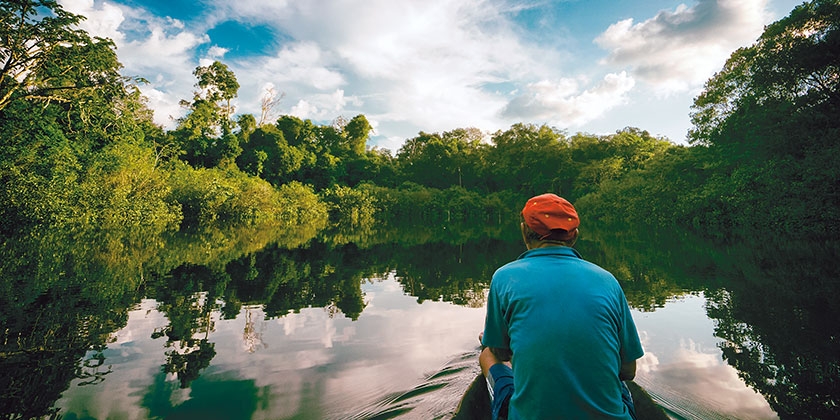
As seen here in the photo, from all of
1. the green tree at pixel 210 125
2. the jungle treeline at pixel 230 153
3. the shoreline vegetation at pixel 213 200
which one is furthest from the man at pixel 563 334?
the green tree at pixel 210 125

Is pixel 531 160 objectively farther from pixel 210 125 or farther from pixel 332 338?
pixel 332 338

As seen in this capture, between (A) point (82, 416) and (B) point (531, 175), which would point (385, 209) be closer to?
(B) point (531, 175)

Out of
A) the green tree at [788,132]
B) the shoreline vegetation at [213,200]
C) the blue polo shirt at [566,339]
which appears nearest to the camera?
the blue polo shirt at [566,339]

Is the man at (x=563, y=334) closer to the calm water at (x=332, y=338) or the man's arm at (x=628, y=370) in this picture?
the man's arm at (x=628, y=370)

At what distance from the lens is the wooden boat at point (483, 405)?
1719mm

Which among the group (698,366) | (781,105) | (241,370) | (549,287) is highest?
(781,105)

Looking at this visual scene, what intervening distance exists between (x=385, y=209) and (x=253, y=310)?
28.6 metres

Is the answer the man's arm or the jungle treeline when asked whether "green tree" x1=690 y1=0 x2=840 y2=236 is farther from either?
the man's arm

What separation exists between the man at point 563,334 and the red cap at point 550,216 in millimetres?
22

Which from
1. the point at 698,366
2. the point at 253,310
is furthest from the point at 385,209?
the point at 698,366

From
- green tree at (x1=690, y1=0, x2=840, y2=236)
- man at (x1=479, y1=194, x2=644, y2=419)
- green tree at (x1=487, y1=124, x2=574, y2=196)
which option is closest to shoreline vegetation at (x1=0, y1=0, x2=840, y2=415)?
green tree at (x1=690, y1=0, x2=840, y2=236)

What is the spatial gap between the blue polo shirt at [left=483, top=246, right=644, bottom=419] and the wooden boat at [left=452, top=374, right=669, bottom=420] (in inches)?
19.8

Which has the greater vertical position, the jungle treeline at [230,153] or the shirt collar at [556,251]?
the jungle treeline at [230,153]

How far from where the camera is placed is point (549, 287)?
120cm
